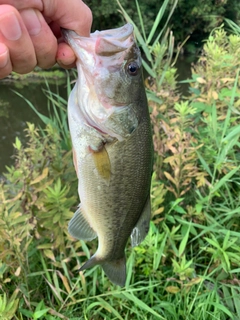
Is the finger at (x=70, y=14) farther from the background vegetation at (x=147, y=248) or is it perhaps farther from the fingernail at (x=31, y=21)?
the background vegetation at (x=147, y=248)

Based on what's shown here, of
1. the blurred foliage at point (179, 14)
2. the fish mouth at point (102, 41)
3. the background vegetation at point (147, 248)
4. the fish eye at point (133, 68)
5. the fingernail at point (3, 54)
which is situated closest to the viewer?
the fingernail at point (3, 54)

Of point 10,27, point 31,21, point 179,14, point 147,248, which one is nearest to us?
point 10,27

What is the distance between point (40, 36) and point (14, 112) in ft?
37.4

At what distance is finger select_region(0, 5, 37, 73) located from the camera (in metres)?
1.11

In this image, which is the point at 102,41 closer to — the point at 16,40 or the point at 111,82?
the point at 111,82

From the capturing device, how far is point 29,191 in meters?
2.37

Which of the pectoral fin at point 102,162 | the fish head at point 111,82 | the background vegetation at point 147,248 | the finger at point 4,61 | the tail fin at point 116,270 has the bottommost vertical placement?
the background vegetation at point 147,248

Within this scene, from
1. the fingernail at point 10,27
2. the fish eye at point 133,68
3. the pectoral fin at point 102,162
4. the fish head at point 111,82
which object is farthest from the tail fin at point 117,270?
the fingernail at point 10,27

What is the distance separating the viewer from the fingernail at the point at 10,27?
111 cm

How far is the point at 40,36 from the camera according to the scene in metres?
1.29

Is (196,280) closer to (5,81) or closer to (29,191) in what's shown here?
(29,191)

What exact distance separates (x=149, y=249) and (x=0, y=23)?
1.55 metres

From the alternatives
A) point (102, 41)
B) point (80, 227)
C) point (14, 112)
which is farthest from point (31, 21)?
point (14, 112)

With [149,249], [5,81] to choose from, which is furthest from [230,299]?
[5,81]
